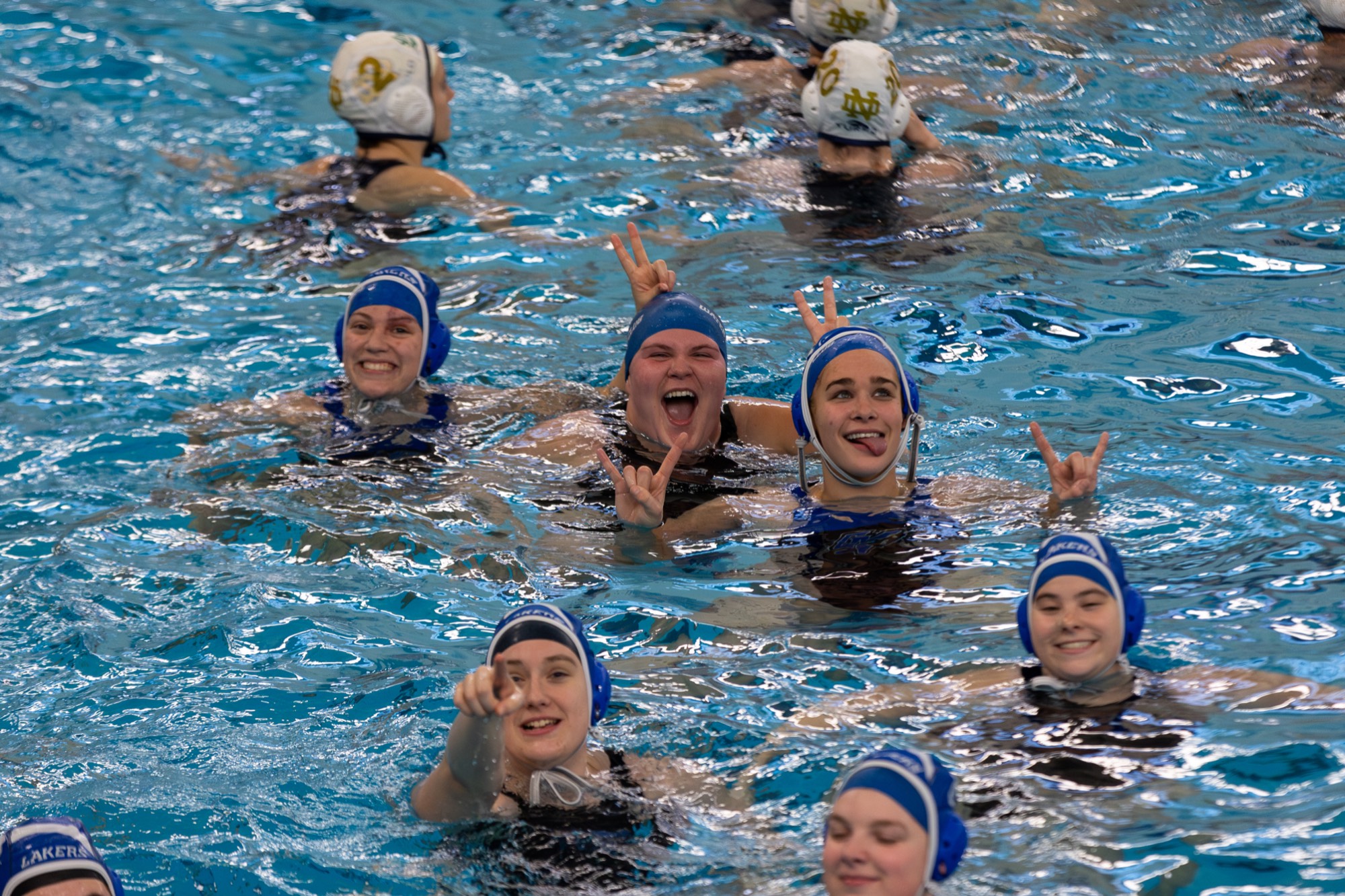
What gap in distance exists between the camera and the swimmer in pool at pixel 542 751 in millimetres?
4211

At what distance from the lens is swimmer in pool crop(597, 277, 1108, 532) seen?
590cm

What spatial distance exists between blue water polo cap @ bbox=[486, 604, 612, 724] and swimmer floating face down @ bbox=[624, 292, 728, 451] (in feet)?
8.51

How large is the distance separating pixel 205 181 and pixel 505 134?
250 centimetres

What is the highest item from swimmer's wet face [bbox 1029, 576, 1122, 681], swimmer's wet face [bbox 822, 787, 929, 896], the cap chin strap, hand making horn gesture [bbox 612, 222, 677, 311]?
hand making horn gesture [bbox 612, 222, 677, 311]

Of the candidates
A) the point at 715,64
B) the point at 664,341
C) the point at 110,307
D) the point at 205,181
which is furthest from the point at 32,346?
the point at 715,64

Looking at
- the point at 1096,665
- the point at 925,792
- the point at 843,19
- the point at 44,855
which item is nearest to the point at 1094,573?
the point at 1096,665

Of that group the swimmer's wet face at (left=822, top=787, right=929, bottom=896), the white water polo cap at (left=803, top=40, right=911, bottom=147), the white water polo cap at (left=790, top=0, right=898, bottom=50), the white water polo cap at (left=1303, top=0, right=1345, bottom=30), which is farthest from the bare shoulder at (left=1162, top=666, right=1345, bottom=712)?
the white water polo cap at (left=790, top=0, right=898, bottom=50)

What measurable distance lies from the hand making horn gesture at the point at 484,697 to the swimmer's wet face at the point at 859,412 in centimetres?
240

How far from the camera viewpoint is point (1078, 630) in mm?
4480

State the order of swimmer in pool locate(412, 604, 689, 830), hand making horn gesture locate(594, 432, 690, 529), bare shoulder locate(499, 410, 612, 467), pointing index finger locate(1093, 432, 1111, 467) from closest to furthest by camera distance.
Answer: swimmer in pool locate(412, 604, 689, 830) < pointing index finger locate(1093, 432, 1111, 467) < hand making horn gesture locate(594, 432, 690, 529) < bare shoulder locate(499, 410, 612, 467)

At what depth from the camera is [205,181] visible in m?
11.5

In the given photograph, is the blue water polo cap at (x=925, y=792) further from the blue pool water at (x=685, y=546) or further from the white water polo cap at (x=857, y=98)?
the white water polo cap at (x=857, y=98)

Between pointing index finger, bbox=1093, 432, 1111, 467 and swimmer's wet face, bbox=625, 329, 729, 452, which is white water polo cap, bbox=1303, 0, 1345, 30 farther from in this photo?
pointing index finger, bbox=1093, 432, 1111, 467

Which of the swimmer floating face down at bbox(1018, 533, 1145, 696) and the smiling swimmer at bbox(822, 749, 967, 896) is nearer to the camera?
the smiling swimmer at bbox(822, 749, 967, 896)
